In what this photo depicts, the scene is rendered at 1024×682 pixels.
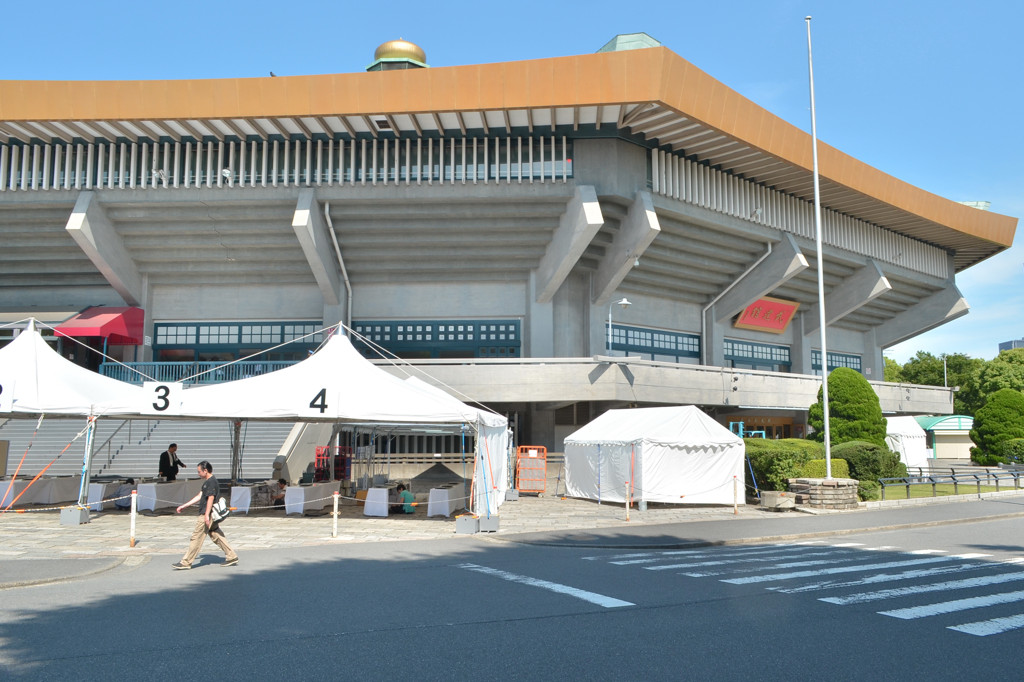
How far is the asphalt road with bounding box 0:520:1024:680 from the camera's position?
5934mm

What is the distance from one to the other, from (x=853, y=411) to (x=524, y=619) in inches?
831

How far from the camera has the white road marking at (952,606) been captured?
25.2 ft

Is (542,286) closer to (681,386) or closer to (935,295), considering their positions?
(681,386)

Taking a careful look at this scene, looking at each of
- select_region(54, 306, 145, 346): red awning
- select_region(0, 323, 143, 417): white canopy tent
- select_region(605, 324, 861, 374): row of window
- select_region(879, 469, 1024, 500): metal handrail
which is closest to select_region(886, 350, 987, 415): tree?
select_region(605, 324, 861, 374): row of window

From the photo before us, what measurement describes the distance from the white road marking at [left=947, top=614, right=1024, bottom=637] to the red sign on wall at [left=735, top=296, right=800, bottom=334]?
3144cm

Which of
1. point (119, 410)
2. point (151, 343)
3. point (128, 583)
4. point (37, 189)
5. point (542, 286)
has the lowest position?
point (128, 583)

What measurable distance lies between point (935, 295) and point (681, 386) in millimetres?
24116

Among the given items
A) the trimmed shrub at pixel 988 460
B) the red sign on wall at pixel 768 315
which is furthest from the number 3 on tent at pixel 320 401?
the trimmed shrub at pixel 988 460

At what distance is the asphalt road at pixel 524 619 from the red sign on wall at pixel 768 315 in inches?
1080

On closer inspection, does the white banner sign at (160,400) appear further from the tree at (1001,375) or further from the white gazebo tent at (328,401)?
the tree at (1001,375)

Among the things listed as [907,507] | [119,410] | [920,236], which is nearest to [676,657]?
[119,410]

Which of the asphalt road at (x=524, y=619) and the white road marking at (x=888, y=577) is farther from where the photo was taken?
the white road marking at (x=888, y=577)

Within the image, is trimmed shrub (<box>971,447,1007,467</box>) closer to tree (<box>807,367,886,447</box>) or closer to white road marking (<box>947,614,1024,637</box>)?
tree (<box>807,367,886,447</box>)

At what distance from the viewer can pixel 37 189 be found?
29.8 m
